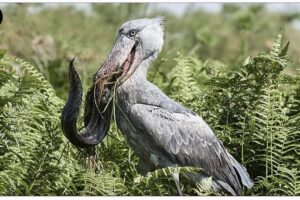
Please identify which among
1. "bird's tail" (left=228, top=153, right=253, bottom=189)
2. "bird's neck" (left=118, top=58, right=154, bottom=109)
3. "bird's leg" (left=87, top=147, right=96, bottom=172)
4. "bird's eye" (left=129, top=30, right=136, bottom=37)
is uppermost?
"bird's eye" (left=129, top=30, right=136, bottom=37)

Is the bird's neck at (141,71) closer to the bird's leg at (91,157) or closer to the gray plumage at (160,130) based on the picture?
the gray plumage at (160,130)

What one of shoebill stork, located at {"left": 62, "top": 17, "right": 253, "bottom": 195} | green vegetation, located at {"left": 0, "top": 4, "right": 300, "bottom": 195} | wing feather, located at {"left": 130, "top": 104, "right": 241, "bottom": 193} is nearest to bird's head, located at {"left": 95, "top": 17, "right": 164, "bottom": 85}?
shoebill stork, located at {"left": 62, "top": 17, "right": 253, "bottom": 195}

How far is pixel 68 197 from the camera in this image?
6711 millimetres

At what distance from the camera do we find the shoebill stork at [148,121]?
22.1 feet

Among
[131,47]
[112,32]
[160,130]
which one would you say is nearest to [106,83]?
[131,47]

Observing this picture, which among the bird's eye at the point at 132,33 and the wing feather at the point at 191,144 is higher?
the bird's eye at the point at 132,33

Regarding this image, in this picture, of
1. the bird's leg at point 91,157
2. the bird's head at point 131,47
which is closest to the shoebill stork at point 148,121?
the bird's head at point 131,47

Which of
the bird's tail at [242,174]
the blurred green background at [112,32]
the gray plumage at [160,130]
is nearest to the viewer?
the gray plumage at [160,130]

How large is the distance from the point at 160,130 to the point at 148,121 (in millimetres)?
126

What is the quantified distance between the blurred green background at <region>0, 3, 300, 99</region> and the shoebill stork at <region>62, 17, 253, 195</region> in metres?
3.36

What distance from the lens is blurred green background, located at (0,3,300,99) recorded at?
11.1 meters

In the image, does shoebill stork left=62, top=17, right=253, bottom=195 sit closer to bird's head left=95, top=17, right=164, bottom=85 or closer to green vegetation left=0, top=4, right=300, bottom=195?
bird's head left=95, top=17, right=164, bottom=85

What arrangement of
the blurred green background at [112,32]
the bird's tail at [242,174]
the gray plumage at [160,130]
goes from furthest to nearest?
1. the blurred green background at [112,32]
2. the bird's tail at [242,174]
3. the gray plumage at [160,130]

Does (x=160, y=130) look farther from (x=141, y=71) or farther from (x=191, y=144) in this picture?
(x=141, y=71)
